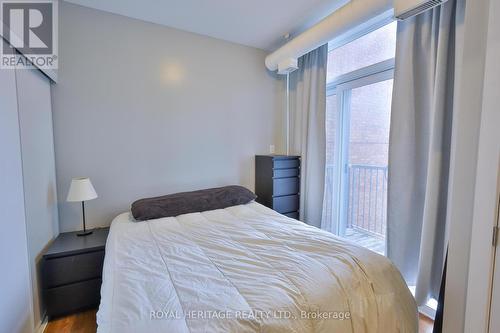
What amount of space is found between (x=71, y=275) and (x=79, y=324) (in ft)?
1.20

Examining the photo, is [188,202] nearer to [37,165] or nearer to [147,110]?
[147,110]

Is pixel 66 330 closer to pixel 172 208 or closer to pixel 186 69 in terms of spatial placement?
pixel 172 208

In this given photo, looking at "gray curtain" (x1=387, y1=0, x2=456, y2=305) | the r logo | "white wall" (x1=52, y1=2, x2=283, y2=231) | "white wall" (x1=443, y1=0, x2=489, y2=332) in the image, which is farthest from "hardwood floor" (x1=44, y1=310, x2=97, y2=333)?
"gray curtain" (x1=387, y1=0, x2=456, y2=305)

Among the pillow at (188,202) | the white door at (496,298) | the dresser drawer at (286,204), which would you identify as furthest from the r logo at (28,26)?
the white door at (496,298)

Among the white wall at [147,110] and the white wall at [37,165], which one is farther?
A: the white wall at [147,110]

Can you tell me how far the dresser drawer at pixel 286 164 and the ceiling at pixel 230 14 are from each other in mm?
1501

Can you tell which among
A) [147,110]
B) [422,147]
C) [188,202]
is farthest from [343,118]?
[147,110]

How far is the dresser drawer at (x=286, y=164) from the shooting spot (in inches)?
113

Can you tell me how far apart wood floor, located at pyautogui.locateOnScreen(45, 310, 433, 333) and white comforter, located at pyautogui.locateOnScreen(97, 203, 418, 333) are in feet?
2.19

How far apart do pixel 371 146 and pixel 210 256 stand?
1959 mm

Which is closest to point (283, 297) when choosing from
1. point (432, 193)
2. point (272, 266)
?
point (272, 266)

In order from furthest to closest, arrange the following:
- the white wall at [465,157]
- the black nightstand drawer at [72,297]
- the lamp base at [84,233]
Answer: the lamp base at [84,233], the black nightstand drawer at [72,297], the white wall at [465,157]

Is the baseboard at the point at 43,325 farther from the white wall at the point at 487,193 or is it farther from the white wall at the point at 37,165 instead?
the white wall at the point at 487,193

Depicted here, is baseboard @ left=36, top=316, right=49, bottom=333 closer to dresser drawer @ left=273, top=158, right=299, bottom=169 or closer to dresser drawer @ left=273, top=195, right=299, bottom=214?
dresser drawer @ left=273, top=195, right=299, bottom=214
